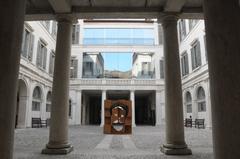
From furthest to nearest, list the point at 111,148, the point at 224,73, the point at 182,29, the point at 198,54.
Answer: the point at 182,29 < the point at 198,54 < the point at 111,148 < the point at 224,73

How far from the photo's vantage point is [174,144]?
21.9ft

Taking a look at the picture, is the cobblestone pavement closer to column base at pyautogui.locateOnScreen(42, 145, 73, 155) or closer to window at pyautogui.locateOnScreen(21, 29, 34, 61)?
column base at pyautogui.locateOnScreen(42, 145, 73, 155)

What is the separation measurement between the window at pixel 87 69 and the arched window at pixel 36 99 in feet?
25.1

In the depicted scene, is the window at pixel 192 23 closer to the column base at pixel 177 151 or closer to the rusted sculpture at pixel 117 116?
the rusted sculpture at pixel 117 116

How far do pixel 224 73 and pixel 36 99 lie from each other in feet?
73.0

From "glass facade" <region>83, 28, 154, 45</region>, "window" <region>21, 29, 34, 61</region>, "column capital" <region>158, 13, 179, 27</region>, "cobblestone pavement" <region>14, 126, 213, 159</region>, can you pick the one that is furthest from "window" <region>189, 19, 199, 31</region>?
"column capital" <region>158, 13, 179, 27</region>

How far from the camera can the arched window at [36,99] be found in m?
22.2

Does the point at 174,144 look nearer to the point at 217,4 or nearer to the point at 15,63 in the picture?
the point at 217,4

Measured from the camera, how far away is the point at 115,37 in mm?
30594

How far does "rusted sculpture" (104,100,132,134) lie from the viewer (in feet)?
29.0

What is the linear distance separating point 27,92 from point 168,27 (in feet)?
53.8

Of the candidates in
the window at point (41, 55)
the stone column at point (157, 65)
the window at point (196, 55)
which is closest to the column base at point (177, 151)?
the window at point (196, 55)

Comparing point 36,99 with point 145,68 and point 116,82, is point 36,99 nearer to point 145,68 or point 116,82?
point 116,82

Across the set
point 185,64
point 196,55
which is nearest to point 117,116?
point 196,55
